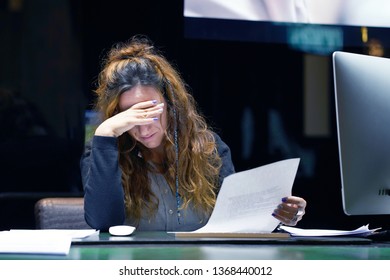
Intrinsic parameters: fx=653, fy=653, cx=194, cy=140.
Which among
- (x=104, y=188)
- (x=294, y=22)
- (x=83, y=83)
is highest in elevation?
(x=294, y=22)

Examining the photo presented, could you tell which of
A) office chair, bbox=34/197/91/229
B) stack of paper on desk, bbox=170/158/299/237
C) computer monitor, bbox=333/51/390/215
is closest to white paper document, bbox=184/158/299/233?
stack of paper on desk, bbox=170/158/299/237

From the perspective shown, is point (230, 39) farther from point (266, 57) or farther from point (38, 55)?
point (38, 55)

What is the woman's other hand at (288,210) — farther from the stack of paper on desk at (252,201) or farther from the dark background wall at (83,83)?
the dark background wall at (83,83)

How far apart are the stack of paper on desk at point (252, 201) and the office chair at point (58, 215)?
28.8 inches

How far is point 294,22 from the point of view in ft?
11.2

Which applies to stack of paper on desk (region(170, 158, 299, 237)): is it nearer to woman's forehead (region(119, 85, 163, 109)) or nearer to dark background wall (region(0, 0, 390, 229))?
woman's forehead (region(119, 85, 163, 109))

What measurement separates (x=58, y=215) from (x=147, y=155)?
1.18ft

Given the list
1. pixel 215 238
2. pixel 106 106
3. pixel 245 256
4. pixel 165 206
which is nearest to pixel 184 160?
pixel 165 206

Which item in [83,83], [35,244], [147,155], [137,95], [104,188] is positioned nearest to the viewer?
[35,244]

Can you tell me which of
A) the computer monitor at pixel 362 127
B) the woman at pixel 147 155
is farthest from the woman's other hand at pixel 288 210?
the woman at pixel 147 155

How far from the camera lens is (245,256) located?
46.5 inches

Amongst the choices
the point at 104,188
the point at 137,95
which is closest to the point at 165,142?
the point at 137,95

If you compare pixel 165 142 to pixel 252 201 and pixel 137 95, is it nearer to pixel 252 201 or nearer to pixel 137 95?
pixel 137 95

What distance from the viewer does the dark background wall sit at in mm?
3301
